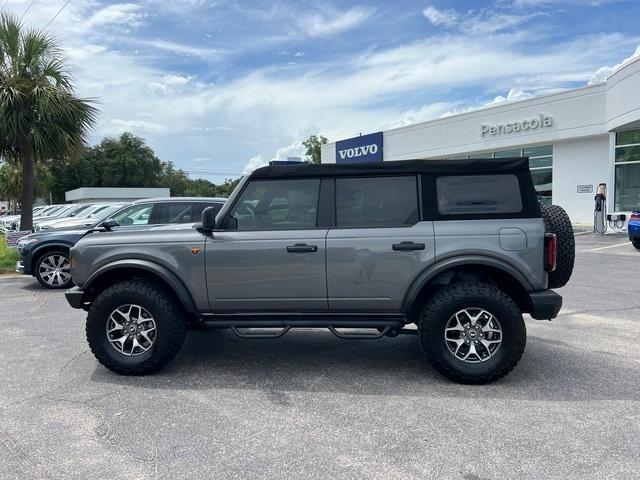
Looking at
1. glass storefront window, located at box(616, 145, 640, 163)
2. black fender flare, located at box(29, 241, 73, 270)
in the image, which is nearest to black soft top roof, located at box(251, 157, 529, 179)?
black fender flare, located at box(29, 241, 73, 270)

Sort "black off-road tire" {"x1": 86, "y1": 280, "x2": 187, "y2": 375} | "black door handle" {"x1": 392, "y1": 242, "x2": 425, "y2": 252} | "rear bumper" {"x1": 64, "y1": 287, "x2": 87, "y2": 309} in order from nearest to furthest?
"black door handle" {"x1": 392, "y1": 242, "x2": 425, "y2": 252}
"black off-road tire" {"x1": 86, "y1": 280, "x2": 187, "y2": 375}
"rear bumper" {"x1": 64, "y1": 287, "x2": 87, "y2": 309}

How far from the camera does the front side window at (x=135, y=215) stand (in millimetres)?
9562

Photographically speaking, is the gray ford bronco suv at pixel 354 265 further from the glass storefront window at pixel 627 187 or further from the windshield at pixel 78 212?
the glass storefront window at pixel 627 187

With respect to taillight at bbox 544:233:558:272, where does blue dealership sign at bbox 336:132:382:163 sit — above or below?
above

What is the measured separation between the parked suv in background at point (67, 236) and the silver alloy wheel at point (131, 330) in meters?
4.79

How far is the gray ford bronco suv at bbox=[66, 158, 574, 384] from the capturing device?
4.34 m

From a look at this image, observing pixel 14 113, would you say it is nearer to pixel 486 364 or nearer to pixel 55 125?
pixel 55 125

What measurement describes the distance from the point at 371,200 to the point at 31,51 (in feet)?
36.4

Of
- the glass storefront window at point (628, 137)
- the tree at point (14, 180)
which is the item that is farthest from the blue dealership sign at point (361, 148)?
the tree at point (14, 180)

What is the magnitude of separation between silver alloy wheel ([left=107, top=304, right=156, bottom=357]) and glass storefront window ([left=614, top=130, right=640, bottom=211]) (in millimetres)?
19349

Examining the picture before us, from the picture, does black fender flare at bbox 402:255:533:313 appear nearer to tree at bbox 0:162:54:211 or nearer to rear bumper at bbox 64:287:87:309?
rear bumper at bbox 64:287:87:309

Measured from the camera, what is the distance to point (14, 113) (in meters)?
11.5

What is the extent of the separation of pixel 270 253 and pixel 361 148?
29693 millimetres

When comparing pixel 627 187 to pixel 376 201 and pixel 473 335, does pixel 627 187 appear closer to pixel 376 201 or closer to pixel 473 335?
pixel 473 335
